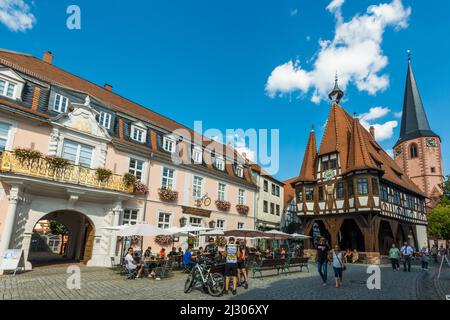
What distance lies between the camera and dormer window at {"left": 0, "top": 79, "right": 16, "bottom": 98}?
1400 cm

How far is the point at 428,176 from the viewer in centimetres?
5322

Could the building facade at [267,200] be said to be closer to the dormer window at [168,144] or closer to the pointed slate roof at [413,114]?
the dormer window at [168,144]

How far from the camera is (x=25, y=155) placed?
508 inches

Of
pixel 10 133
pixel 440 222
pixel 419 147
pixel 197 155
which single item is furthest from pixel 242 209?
pixel 419 147

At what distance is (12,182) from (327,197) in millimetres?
24360

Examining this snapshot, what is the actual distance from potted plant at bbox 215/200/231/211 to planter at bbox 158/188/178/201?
182 inches

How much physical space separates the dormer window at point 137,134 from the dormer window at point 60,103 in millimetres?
4217

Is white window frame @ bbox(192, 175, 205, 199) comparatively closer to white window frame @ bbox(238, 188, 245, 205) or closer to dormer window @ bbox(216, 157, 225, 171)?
dormer window @ bbox(216, 157, 225, 171)

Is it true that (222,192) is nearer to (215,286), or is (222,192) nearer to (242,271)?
(242,271)

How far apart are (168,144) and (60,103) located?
760 centimetres

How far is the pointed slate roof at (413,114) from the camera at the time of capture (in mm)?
53491

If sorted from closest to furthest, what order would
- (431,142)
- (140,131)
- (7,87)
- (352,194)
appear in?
(7,87) < (140,131) < (352,194) < (431,142)
